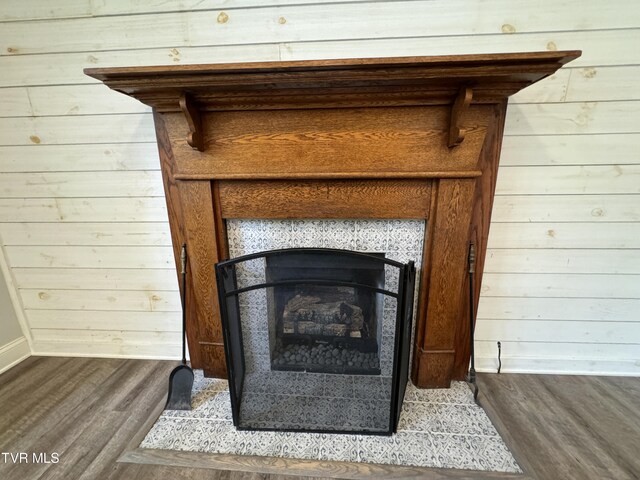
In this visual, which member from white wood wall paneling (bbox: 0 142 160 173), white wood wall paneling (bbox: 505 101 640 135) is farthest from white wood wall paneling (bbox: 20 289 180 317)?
white wood wall paneling (bbox: 505 101 640 135)

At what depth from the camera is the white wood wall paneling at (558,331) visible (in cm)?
147

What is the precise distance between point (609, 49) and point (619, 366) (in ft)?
5.30

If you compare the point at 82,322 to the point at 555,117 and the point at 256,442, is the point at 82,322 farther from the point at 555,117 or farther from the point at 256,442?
the point at 555,117

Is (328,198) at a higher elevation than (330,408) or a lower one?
higher

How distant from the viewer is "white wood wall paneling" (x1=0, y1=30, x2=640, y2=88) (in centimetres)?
117

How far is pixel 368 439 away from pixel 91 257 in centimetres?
174

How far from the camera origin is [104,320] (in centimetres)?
166

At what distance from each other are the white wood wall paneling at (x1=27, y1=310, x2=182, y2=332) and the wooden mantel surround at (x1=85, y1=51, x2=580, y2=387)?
35cm

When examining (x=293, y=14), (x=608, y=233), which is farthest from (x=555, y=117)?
(x=293, y=14)

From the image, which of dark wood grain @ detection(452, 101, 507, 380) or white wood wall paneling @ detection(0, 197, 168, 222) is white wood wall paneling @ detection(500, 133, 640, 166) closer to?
dark wood grain @ detection(452, 101, 507, 380)

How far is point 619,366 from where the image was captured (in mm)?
1517

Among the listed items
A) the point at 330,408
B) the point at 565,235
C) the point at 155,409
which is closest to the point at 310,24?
the point at 565,235

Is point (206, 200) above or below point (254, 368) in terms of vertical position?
above

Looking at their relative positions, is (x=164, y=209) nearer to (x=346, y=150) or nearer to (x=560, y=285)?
(x=346, y=150)
